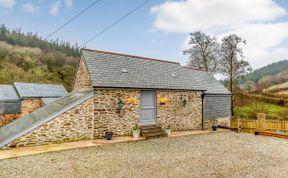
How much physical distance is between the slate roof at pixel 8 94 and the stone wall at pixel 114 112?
451 inches

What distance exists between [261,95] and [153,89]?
27787 millimetres

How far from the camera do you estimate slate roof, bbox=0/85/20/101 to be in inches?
718

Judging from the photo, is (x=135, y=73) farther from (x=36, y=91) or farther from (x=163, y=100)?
(x=36, y=91)

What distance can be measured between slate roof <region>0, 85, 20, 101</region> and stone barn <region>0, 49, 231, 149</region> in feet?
24.0

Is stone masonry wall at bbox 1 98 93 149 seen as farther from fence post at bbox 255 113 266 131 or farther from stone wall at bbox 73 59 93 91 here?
fence post at bbox 255 113 266 131

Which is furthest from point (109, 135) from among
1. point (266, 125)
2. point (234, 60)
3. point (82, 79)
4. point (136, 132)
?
point (234, 60)

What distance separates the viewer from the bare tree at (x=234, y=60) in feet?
81.3

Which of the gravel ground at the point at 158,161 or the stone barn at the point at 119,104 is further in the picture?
the stone barn at the point at 119,104

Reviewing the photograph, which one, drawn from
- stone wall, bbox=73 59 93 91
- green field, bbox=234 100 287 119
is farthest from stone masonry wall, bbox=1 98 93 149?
green field, bbox=234 100 287 119

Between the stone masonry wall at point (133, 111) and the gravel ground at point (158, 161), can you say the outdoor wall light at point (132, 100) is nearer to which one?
the stone masonry wall at point (133, 111)

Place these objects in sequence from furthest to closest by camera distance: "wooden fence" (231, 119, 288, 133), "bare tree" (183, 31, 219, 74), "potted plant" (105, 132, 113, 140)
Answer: "bare tree" (183, 31, 219, 74) < "wooden fence" (231, 119, 288, 133) < "potted plant" (105, 132, 113, 140)

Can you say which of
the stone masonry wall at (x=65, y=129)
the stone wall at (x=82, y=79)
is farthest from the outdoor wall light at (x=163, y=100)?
the stone masonry wall at (x=65, y=129)

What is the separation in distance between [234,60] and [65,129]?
21432mm

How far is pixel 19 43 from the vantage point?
186 feet
